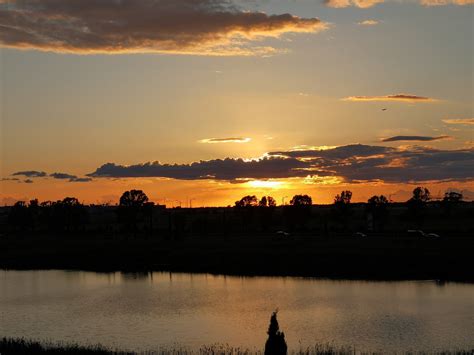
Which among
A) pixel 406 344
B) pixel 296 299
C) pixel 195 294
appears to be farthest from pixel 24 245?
pixel 406 344

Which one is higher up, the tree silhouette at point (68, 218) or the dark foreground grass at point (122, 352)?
the tree silhouette at point (68, 218)

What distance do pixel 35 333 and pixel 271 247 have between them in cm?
6074

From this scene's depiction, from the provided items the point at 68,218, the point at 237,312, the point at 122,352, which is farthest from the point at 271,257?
the point at 68,218

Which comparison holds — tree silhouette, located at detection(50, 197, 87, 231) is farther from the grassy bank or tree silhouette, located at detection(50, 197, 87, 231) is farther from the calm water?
the calm water

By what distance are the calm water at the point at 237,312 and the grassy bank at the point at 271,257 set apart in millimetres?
5979

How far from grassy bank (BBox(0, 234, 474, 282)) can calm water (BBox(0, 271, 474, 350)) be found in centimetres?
598

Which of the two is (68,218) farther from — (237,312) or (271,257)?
(237,312)

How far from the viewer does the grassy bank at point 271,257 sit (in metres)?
79.2

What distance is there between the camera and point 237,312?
57.3 meters

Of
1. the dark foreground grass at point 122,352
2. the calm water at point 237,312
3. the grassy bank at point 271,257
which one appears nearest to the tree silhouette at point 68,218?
the grassy bank at point 271,257

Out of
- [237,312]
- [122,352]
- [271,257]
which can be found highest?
[271,257]

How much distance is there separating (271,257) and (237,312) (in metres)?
35.3

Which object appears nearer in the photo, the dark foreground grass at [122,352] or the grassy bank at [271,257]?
the dark foreground grass at [122,352]

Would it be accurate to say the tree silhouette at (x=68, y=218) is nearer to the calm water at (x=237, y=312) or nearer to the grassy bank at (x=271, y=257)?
the grassy bank at (x=271, y=257)
